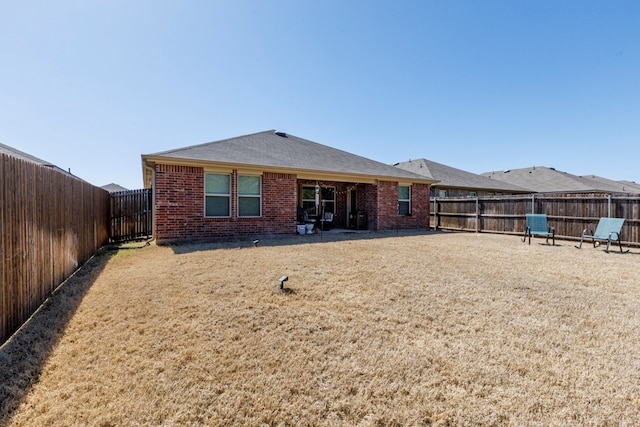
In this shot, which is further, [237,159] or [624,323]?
[237,159]

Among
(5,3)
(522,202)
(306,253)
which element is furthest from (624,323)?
(5,3)

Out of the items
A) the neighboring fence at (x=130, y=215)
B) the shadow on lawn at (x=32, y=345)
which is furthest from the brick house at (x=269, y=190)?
the shadow on lawn at (x=32, y=345)

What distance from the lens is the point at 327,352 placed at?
2.81 meters

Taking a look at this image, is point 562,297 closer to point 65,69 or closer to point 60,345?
point 60,345

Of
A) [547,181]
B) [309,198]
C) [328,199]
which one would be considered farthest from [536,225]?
[547,181]

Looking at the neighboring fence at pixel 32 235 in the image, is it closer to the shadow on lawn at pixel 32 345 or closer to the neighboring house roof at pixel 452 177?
the shadow on lawn at pixel 32 345

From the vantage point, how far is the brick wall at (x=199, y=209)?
920cm

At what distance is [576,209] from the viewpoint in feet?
36.3

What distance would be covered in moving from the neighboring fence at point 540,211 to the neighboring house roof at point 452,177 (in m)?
4.40

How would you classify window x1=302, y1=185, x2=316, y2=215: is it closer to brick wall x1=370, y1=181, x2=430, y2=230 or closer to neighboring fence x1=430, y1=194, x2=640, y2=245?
brick wall x1=370, y1=181, x2=430, y2=230

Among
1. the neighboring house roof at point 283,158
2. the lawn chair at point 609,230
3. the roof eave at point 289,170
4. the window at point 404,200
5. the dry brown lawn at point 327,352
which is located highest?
the neighboring house roof at point 283,158

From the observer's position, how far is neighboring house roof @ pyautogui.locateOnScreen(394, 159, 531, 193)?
68.3 feet

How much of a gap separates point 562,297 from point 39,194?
8001 mm

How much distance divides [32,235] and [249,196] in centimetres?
706
